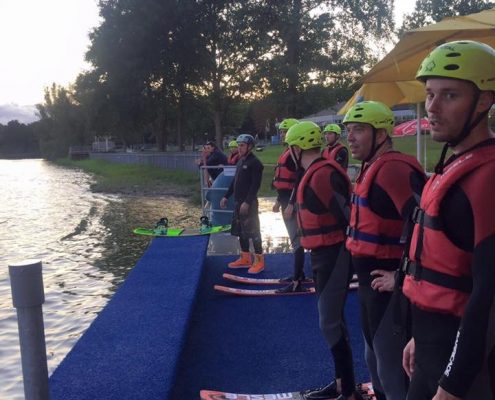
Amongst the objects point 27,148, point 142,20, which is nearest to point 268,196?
point 142,20

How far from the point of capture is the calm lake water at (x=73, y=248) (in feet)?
21.0

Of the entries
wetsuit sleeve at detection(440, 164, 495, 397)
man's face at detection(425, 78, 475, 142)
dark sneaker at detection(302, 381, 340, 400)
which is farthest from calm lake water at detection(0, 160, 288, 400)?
man's face at detection(425, 78, 475, 142)

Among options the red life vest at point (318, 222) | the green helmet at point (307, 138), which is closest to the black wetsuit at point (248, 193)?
the green helmet at point (307, 138)

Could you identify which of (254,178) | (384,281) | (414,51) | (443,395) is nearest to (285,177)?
(254,178)

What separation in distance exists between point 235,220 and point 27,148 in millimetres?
141516

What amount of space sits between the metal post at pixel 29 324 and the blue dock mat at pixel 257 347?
1888 millimetres

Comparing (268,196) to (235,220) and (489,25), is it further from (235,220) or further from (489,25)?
(489,25)

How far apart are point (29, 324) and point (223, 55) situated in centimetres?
3390

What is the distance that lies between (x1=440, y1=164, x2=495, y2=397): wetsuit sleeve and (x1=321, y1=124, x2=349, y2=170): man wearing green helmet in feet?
21.3

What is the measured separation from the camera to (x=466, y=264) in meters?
1.77

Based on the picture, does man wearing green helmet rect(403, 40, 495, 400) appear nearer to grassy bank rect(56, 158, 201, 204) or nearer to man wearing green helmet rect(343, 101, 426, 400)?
man wearing green helmet rect(343, 101, 426, 400)

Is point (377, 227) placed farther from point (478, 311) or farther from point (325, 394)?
point (325, 394)

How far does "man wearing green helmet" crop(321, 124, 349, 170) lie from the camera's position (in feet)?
27.1

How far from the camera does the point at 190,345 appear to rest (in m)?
5.10
